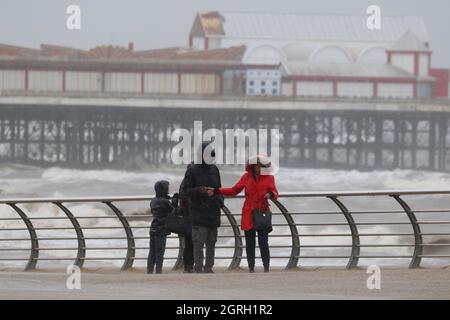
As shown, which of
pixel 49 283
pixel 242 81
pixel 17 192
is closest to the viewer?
pixel 49 283

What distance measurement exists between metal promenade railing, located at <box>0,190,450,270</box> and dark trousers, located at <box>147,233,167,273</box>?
0.55ft

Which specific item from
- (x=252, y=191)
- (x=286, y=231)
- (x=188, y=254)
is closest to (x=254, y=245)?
(x=252, y=191)

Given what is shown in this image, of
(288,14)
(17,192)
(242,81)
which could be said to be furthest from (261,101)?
(288,14)

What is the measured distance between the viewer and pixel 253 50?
95000mm

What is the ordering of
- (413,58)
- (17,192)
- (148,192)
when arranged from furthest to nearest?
(413,58) → (148,192) → (17,192)

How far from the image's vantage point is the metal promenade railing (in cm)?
1093

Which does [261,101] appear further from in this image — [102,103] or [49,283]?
[49,283]

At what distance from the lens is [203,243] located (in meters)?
11.0

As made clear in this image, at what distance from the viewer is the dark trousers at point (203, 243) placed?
430 inches

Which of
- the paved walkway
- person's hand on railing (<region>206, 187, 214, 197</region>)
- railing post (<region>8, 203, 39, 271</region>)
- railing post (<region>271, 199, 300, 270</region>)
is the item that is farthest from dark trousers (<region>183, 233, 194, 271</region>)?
railing post (<region>8, 203, 39, 271</region>)

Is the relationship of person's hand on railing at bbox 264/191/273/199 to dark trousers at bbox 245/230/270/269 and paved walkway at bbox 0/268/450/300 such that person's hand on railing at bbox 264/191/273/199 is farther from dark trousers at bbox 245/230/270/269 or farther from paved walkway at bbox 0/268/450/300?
paved walkway at bbox 0/268/450/300

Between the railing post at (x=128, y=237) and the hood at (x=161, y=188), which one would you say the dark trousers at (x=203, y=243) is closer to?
the hood at (x=161, y=188)

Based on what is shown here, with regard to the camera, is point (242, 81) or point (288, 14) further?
point (288, 14)
